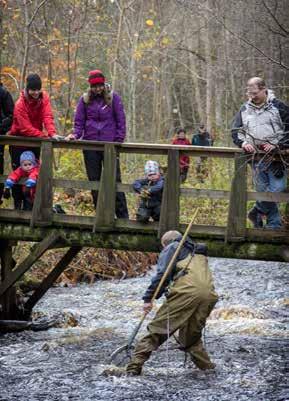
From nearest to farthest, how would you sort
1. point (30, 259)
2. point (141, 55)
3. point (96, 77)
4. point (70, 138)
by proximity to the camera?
1. point (96, 77)
2. point (70, 138)
3. point (30, 259)
4. point (141, 55)

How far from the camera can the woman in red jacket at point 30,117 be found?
1135cm

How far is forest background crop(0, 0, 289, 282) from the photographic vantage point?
60.4ft

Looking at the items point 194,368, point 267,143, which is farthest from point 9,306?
point 267,143

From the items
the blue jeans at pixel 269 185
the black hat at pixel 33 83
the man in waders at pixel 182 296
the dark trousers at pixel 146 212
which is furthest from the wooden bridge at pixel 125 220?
the man in waders at pixel 182 296

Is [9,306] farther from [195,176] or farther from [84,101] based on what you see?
[195,176]

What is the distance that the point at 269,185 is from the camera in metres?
10.3

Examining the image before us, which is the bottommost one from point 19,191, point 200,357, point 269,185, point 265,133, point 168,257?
point 200,357

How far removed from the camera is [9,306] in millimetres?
13219

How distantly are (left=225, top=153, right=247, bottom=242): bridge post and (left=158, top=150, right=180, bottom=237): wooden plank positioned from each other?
2.37 feet

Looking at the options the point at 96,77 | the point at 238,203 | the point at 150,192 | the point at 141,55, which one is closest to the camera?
the point at 238,203

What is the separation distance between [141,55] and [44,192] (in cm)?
1951

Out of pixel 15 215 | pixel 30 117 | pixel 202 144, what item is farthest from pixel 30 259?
pixel 202 144

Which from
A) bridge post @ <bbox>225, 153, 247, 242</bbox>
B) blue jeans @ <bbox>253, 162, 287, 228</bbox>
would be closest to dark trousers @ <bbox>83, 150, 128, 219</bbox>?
bridge post @ <bbox>225, 153, 247, 242</bbox>

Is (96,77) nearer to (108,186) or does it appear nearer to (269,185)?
(108,186)
